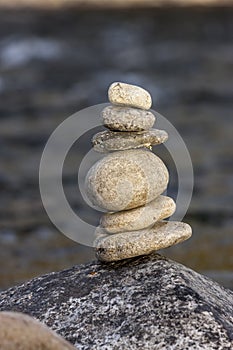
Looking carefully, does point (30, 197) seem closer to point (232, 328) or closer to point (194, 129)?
point (194, 129)

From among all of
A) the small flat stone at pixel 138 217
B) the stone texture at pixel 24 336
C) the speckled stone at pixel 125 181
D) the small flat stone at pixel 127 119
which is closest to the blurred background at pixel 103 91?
the small flat stone at pixel 138 217

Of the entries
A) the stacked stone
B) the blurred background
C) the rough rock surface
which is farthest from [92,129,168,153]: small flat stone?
the blurred background

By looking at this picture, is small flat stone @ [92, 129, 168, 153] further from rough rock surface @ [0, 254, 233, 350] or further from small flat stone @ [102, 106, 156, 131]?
rough rock surface @ [0, 254, 233, 350]

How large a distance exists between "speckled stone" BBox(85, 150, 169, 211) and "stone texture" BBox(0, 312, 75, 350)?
1.28 meters

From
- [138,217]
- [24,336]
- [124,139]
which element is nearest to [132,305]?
[138,217]

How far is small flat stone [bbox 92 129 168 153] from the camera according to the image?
201 inches

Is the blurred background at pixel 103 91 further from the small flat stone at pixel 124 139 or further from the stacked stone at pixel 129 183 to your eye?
the small flat stone at pixel 124 139

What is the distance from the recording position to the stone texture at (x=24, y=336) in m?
3.81

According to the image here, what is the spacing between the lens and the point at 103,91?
62.0ft

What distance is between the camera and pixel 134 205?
5.13 m

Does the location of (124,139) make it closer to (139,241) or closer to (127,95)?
(127,95)

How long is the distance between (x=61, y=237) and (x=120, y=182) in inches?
252

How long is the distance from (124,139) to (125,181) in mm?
230

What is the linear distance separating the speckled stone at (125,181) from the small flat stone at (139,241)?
0.51 ft
